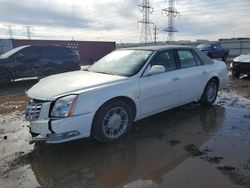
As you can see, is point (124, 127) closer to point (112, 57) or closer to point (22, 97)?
point (112, 57)

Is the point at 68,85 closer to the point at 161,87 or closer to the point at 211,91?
the point at 161,87

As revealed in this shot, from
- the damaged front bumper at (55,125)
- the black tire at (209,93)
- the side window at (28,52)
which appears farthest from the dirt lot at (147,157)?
the side window at (28,52)

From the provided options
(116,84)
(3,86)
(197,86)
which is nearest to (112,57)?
(116,84)

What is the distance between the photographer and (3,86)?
1080 centimetres

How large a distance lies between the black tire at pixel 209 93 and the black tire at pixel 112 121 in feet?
8.69

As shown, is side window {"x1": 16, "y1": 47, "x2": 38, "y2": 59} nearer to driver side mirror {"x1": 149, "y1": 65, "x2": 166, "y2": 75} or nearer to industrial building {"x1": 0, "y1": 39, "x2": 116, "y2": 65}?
driver side mirror {"x1": 149, "y1": 65, "x2": 166, "y2": 75}

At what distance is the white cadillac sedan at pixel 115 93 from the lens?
3910 millimetres

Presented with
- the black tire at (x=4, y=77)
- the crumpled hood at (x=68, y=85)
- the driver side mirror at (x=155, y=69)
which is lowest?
the black tire at (x=4, y=77)

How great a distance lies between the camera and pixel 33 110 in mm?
4086

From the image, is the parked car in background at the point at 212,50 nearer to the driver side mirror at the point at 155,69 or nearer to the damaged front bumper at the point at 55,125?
the driver side mirror at the point at 155,69

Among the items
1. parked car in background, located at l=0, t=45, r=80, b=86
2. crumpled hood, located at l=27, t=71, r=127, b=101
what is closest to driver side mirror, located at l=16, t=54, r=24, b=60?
parked car in background, located at l=0, t=45, r=80, b=86

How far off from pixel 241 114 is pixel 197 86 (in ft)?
3.81

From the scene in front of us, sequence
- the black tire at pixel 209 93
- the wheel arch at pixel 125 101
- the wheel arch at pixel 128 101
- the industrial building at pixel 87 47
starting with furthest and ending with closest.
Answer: the industrial building at pixel 87 47
the black tire at pixel 209 93
the wheel arch at pixel 128 101
the wheel arch at pixel 125 101

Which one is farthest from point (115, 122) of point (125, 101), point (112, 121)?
point (125, 101)
